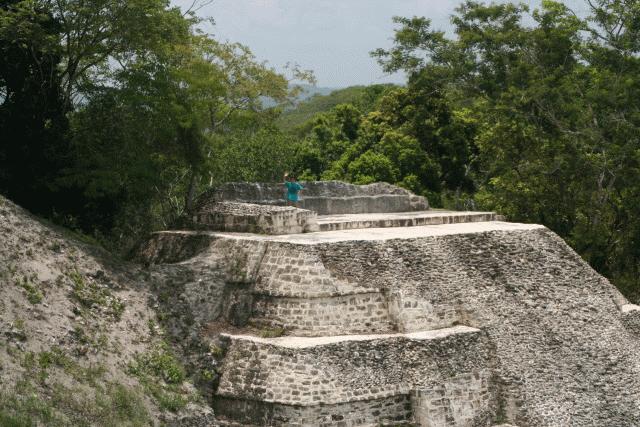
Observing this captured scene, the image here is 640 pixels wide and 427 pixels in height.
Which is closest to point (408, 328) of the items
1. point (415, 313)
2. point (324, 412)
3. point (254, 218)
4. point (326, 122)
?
point (415, 313)

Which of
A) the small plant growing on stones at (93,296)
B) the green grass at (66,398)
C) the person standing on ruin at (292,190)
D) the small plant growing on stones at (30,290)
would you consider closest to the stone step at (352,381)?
the green grass at (66,398)

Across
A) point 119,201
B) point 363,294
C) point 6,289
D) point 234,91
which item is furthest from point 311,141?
point 6,289

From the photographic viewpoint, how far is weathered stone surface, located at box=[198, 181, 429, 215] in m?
18.6

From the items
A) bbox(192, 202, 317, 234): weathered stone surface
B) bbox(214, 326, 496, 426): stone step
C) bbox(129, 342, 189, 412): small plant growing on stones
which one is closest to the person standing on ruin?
bbox(192, 202, 317, 234): weathered stone surface

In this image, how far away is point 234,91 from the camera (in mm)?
23422

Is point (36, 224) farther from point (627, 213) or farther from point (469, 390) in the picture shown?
point (627, 213)

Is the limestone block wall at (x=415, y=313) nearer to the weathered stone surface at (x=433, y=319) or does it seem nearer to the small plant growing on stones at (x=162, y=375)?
the weathered stone surface at (x=433, y=319)

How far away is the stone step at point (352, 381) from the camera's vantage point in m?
13.2

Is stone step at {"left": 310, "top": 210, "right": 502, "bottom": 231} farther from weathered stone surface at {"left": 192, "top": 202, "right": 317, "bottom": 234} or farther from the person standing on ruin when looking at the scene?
the person standing on ruin

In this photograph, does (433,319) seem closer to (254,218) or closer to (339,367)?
(339,367)

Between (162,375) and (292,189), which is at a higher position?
(292,189)

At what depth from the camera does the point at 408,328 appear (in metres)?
14.6

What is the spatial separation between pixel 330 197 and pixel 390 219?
8.72ft

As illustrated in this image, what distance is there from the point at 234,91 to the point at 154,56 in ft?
17.9
